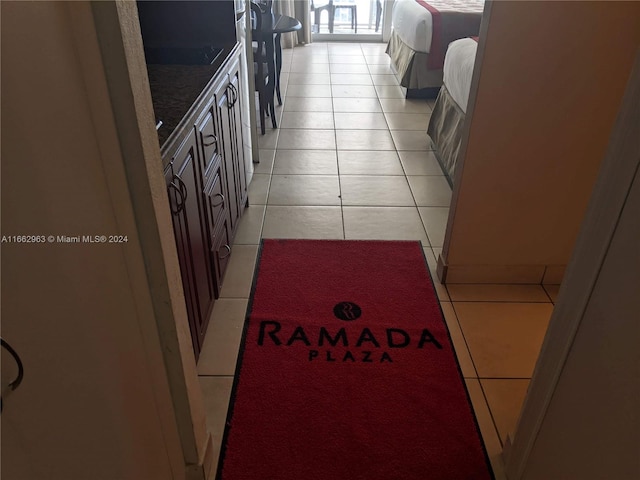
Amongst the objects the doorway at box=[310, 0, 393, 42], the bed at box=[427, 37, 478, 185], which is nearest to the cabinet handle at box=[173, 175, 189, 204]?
the bed at box=[427, 37, 478, 185]

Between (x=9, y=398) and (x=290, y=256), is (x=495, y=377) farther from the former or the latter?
(x=9, y=398)

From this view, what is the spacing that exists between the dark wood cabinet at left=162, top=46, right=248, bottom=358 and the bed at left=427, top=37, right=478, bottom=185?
1.25 meters

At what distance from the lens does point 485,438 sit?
1.60m

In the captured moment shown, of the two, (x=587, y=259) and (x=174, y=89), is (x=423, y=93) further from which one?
(x=587, y=259)

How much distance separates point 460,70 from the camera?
297 cm

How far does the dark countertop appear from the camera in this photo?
150cm

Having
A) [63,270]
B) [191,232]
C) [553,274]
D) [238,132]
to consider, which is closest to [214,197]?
[191,232]

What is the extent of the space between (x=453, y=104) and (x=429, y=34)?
143 cm

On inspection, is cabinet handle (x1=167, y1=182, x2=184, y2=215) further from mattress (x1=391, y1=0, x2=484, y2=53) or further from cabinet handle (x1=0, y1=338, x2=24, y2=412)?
mattress (x1=391, y1=0, x2=484, y2=53)

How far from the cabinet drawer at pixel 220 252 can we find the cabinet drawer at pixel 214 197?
5 cm

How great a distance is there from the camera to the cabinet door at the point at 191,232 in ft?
4.83

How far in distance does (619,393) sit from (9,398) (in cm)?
98

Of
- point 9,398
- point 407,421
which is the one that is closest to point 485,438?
point 407,421

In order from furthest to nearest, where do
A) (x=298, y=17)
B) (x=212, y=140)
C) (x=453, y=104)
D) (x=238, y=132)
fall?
(x=298, y=17) → (x=453, y=104) → (x=238, y=132) → (x=212, y=140)
